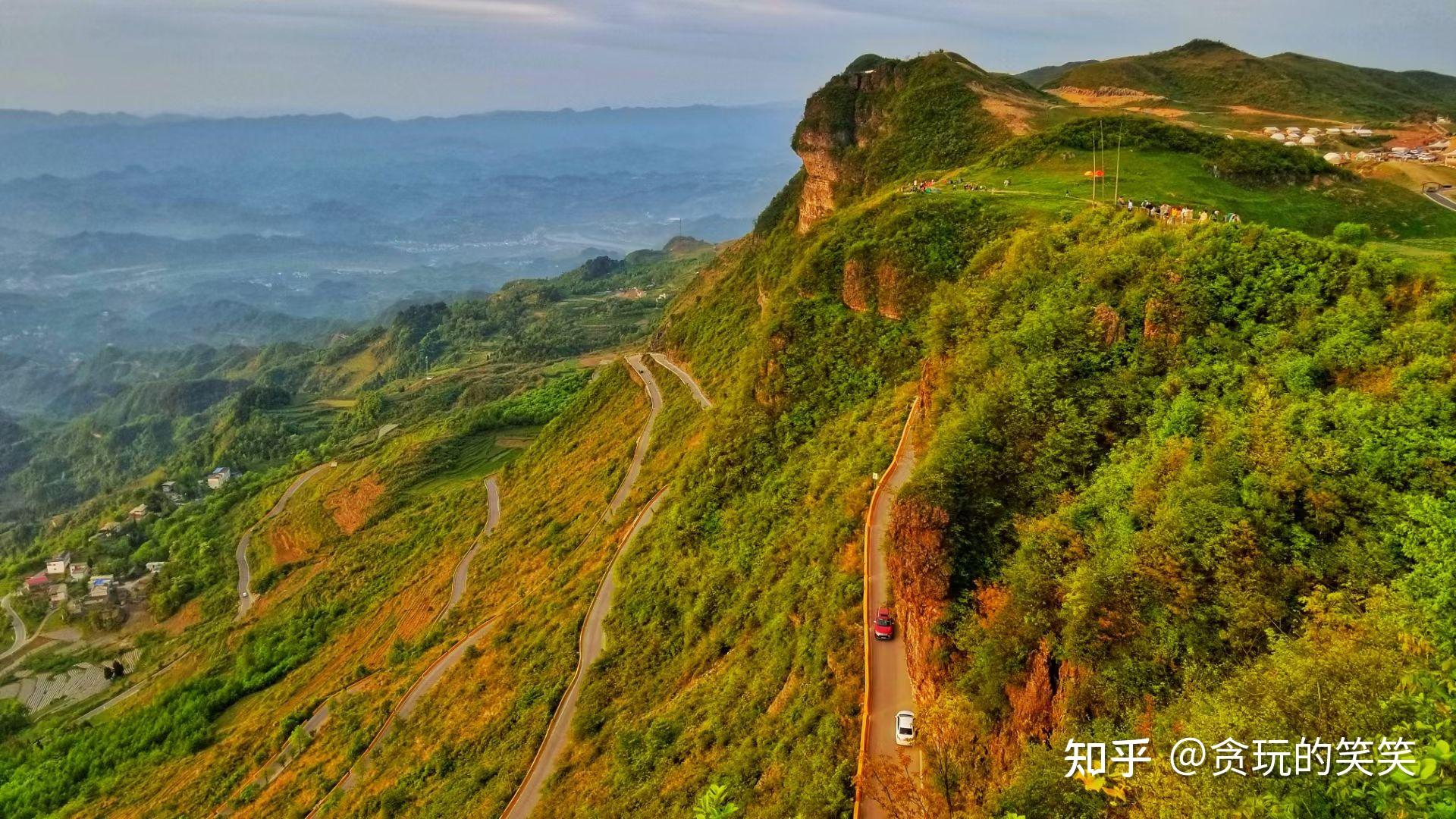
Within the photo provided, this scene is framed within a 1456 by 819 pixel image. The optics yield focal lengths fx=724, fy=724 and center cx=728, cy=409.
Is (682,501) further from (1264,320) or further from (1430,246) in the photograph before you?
(1430,246)

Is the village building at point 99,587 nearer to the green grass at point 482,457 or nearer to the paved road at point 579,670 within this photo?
the green grass at point 482,457

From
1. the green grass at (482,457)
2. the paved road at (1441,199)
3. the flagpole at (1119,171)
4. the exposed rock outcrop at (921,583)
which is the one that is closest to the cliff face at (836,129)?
the flagpole at (1119,171)

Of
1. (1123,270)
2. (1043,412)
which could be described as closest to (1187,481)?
(1043,412)

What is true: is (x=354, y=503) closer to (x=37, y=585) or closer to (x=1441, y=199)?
(x=37, y=585)

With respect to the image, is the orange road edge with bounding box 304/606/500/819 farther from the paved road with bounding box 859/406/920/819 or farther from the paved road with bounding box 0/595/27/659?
the paved road with bounding box 0/595/27/659

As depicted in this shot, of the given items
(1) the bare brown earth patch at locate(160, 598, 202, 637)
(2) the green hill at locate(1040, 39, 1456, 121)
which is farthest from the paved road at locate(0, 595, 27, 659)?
(2) the green hill at locate(1040, 39, 1456, 121)

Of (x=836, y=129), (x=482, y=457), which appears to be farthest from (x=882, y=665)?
(x=482, y=457)
